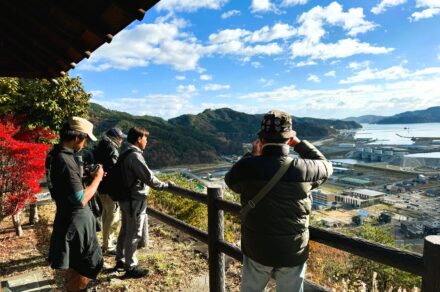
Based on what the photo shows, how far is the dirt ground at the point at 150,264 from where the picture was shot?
13.3 ft

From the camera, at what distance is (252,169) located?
6.60 ft

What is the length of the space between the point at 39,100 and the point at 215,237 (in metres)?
8.54

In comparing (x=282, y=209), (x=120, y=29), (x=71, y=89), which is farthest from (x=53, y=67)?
(x=71, y=89)

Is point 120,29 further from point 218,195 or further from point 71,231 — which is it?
point 218,195

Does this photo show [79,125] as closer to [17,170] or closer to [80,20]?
[80,20]

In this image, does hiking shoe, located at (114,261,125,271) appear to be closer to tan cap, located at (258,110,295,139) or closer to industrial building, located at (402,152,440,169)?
tan cap, located at (258,110,295,139)

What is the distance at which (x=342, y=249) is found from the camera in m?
2.12

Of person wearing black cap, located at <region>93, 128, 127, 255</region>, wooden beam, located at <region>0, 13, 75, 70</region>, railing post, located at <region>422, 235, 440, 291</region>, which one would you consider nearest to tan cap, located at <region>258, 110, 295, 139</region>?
railing post, located at <region>422, 235, 440, 291</region>

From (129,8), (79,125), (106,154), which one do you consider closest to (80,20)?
Result: (129,8)

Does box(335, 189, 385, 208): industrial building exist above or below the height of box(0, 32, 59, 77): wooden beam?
below

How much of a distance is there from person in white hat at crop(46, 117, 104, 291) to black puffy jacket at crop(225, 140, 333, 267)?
57.8 inches

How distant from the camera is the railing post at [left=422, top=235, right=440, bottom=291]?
1.58 metres

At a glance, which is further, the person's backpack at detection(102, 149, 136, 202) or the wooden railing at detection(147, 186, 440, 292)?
the person's backpack at detection(102, 149, 136, 202)

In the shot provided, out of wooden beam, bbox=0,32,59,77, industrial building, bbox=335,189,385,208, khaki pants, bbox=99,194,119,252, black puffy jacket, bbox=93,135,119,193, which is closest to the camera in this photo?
wooden beam, bbox=0,32,59,77
